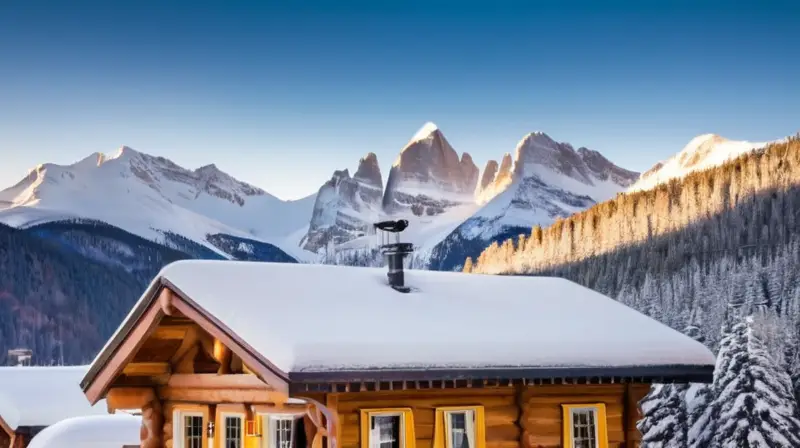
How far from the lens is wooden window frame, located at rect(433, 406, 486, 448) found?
13072 mm

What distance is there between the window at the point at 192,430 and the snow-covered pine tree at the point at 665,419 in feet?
82.3

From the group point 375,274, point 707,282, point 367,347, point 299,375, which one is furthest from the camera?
point 707,282

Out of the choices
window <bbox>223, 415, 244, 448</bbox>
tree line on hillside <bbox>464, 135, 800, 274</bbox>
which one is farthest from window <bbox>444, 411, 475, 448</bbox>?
tree line on hillside <bbox>464, 135, 800, 274</bbox>

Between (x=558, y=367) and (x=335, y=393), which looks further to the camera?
(x=558, y=367)

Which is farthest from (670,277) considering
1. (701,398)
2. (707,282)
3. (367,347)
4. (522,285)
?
(367,347)

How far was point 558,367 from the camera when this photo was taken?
13070 mm

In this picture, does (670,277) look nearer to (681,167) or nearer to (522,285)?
(522,285)

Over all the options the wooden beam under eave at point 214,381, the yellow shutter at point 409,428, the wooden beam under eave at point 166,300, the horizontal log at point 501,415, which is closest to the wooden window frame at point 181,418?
the wooden beam under eave at point 214,381

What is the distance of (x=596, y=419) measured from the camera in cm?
1434

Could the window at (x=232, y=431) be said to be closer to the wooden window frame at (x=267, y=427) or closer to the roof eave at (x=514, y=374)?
the wooden window frame at (x=267, y=427)

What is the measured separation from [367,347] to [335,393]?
657mm

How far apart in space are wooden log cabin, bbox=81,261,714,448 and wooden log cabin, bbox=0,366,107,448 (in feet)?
50.4

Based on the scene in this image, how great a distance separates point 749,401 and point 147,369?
85.0 ft

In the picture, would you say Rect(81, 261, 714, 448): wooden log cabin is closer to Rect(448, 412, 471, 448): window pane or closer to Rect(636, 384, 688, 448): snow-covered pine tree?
Rect(448, 412, 471, 448): window pane
